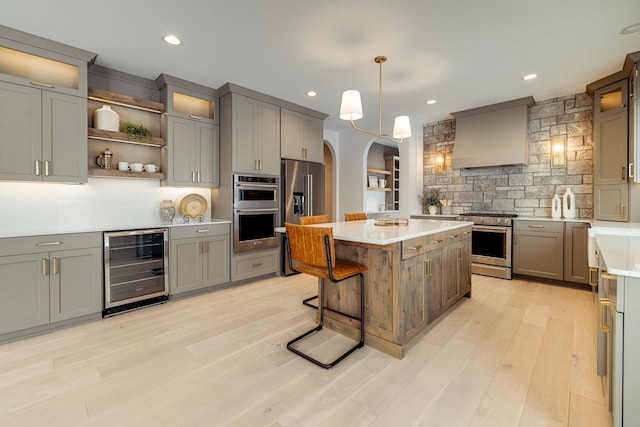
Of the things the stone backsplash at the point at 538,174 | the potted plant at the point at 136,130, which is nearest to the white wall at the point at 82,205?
the potted plant at the point at 136,130

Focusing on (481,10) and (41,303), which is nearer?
(481,10)

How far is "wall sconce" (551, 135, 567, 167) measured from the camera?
4129 millimetres

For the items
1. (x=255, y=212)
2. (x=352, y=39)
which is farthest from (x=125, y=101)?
(x=352, y=39)

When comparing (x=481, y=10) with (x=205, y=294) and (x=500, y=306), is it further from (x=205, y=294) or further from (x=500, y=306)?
(x=205, y=294)

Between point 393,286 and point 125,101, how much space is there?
11.6 feet

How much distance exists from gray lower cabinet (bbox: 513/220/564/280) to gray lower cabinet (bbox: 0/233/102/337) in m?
5.18

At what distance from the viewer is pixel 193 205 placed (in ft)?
12.6

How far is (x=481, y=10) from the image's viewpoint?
88.7 inches

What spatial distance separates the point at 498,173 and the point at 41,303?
6001mm

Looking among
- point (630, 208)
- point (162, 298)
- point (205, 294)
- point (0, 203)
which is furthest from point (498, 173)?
point (0, 203)

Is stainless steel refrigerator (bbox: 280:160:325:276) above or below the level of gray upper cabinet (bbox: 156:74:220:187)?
below

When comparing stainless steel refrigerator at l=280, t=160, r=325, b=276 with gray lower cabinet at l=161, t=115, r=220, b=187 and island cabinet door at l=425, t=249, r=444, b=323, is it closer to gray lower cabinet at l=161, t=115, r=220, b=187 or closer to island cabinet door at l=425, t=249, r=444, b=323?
gray lower cabinet at l=161, t=115, r=220, b=187

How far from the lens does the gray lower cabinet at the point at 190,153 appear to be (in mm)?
3576

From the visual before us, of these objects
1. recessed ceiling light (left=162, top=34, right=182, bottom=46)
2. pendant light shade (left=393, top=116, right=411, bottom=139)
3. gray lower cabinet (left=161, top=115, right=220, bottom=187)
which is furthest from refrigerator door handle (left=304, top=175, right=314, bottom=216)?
recessed ceiling light (left=162, top=34, right=182, bottom=46)
